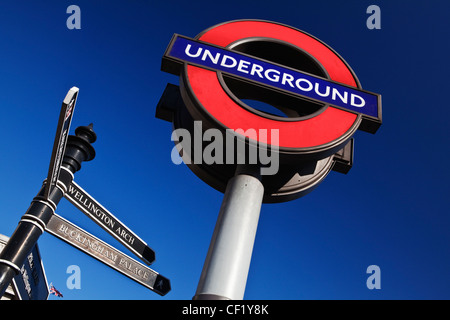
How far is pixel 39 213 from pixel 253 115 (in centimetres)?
271

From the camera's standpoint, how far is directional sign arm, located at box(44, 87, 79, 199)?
292 cm

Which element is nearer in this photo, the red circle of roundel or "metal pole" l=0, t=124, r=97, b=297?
the red circle of roundel

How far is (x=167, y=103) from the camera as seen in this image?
3625 millimetres

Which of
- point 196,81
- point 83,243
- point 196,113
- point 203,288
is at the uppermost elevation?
point 196,81

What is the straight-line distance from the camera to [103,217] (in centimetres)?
450

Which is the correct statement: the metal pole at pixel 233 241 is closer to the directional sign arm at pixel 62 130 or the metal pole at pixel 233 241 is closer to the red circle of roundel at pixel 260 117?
the red circle of roundel at pixel 260 117

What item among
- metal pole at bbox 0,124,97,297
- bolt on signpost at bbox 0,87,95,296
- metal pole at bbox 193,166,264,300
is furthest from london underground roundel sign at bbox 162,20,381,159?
metal pole at bbox 0,124,97,297

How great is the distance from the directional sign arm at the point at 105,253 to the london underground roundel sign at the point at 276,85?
237 centimetres

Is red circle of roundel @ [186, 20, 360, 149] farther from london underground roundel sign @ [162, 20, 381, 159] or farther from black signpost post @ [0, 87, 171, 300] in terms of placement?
black signpost post @ [0, 87, 171, 300]

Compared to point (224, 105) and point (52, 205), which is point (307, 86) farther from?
point (52, 205)

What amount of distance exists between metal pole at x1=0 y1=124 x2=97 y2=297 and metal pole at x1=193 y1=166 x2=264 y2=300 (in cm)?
230

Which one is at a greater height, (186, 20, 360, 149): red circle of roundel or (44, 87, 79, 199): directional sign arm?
(186, 20, 360, 149): red circle of roundel
